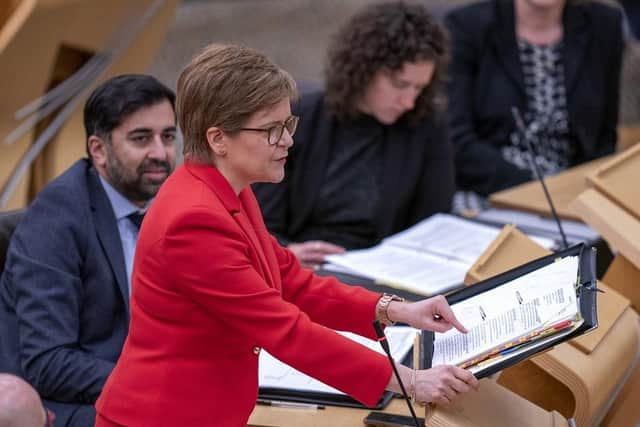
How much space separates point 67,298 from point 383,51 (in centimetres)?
127

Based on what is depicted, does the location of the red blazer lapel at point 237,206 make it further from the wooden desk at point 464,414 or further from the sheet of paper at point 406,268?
the sheet of paper at point 406,268

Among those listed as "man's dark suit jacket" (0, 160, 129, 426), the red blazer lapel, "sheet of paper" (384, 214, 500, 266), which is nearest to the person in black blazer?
"man's dark suit jacket" (0, 160, 129, 426)

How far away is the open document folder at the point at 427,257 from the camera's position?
2.37 meters

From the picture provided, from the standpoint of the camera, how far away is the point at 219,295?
142cm

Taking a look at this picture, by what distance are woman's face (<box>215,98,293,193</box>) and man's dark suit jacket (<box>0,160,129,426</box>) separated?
1.85ft

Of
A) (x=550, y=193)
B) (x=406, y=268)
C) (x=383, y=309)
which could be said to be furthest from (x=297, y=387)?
(x=550, y=193)

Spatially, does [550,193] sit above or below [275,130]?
below

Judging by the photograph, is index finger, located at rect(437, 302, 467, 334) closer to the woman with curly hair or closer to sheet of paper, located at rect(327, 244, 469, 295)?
sheet of paper, located at rect(327, 244, 469, 295)

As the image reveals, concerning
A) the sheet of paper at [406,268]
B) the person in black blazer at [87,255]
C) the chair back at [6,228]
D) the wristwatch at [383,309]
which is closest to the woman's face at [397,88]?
the sheet of paper at [406,268]

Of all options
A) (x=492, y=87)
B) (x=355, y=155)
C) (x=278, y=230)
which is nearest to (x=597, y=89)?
(x=492, y=87)

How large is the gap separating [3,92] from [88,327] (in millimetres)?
1371

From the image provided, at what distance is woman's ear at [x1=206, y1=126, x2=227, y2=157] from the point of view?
1470 millimetres

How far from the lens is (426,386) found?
145 cm

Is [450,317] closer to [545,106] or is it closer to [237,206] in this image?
[237,206]
